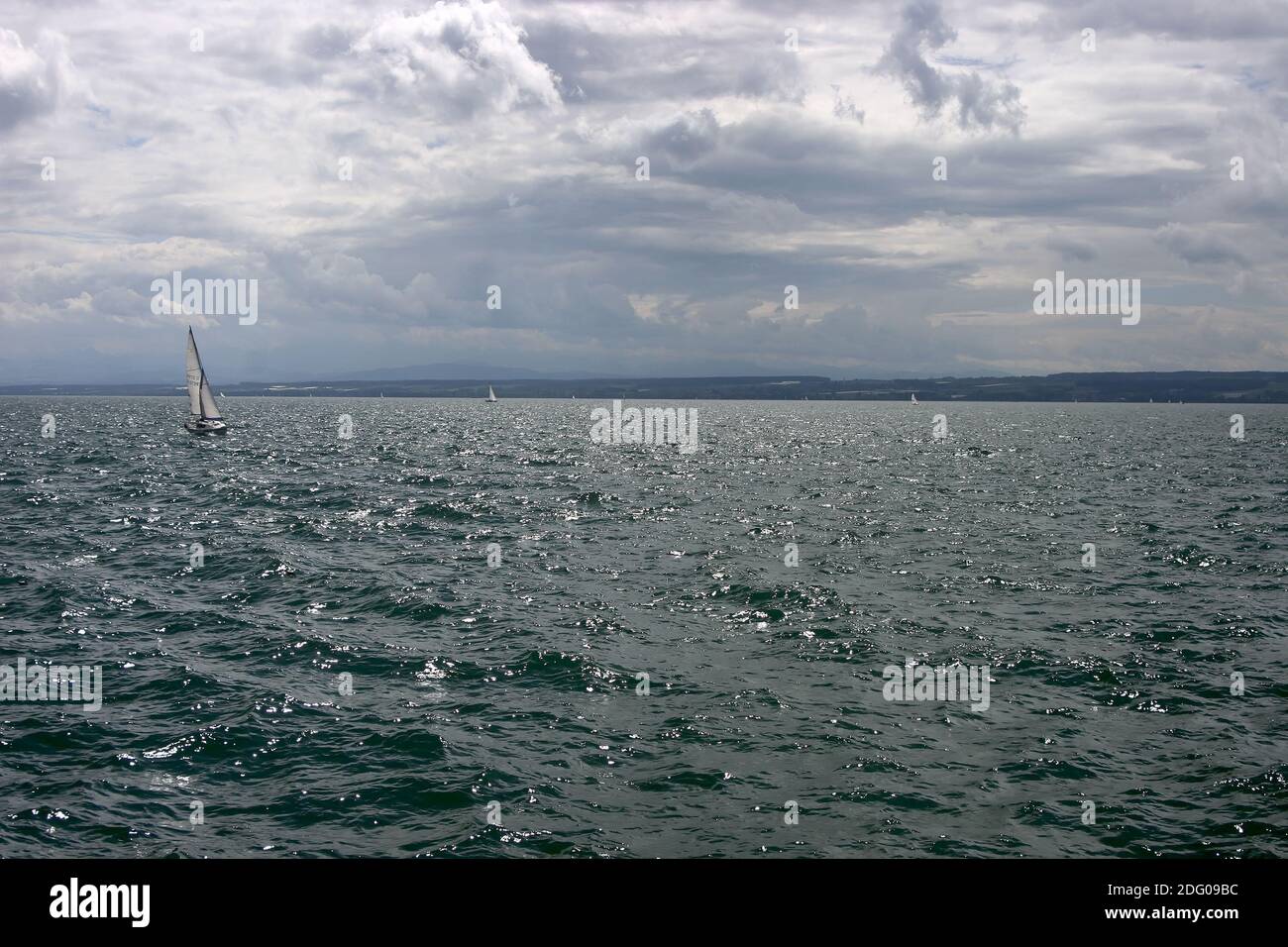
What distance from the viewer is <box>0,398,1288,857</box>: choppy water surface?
53.0ft

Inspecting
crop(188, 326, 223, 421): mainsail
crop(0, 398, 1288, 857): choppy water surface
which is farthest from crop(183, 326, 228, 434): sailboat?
crop(0, 398, 1288, 857): choppy water surface

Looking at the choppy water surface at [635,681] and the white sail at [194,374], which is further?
the white sail at [194,374]

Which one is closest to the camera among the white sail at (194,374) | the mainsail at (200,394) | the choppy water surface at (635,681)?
the choppy water surface at (635,681)

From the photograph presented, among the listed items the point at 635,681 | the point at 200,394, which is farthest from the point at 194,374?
the point at 635,681

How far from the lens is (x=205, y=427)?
390ft

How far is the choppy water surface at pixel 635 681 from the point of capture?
16.1 metres

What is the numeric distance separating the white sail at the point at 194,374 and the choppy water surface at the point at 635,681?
56.1 m

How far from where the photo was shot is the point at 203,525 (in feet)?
159

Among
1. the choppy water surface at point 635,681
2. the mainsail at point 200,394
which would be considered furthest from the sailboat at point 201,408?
the choppy water surface at point 635,681

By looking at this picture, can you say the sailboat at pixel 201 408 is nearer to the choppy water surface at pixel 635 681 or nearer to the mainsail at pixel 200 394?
the mainsail at pixel 200 394

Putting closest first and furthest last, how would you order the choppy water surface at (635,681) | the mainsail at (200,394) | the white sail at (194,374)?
1. the choppy water surface at (635,681)
2. the white sail at (194,374)
3. the mainsail at (200,394)

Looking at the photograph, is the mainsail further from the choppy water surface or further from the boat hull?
the choppy water surface

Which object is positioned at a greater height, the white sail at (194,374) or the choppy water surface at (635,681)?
the white sail at (194,374)

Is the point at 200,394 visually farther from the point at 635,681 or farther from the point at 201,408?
the point at 635,681
